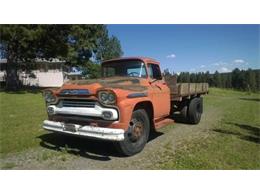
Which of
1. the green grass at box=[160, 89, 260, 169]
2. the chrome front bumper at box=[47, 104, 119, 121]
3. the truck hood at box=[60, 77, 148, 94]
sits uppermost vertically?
the truck hood at box=[60, 77, 148, 94]

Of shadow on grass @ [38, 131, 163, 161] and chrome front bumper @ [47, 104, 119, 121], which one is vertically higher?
chrome front bumper @ [47, 104, 119, 121]

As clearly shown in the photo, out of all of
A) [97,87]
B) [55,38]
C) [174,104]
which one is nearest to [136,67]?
[97,87]

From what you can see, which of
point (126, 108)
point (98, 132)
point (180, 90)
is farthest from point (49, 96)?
point (180, 90)

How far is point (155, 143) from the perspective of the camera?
6164 millimetres

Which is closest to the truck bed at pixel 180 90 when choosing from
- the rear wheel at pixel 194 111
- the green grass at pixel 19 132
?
the rear wheel at pixel 194 111

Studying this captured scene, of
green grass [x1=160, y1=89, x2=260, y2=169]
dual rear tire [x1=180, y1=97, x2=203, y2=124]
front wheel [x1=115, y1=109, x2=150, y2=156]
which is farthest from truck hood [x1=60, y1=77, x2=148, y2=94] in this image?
dual rear tire [x1=180, y1=97, x2=203, y2=124]

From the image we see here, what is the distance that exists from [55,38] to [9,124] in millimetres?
14815

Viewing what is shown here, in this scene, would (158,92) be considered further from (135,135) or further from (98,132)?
(98,132)

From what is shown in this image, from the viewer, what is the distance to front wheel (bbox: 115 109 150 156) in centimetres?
494

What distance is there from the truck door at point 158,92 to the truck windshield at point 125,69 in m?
0.26

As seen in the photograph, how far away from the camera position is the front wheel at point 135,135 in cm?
494

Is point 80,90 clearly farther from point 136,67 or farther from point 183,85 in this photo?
point 183,85

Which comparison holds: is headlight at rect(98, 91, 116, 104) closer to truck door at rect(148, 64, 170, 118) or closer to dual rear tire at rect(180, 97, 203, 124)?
truck door at rect(148, 64, 170, 118)

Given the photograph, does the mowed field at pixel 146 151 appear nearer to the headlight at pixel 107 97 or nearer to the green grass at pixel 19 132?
the green grass at pixel 19 132
